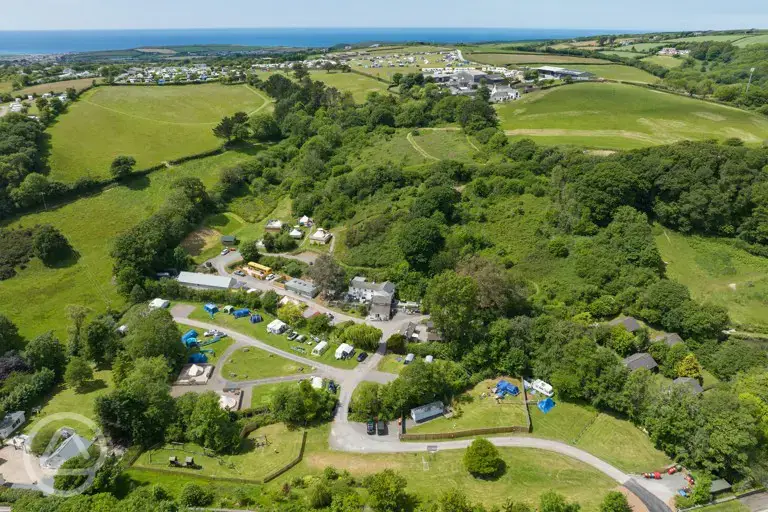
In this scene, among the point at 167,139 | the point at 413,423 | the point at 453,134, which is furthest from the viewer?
the point at 167,139

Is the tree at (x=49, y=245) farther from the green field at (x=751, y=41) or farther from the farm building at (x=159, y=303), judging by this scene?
the green field at (x=751, y=41)

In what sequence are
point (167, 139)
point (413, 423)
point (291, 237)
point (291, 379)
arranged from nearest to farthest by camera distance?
point (413, 423) → point (291, 379) → point (291, 237) → point (167, 139)

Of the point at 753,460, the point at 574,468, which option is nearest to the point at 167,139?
the point at 574,468

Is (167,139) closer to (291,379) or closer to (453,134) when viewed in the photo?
(453,134)

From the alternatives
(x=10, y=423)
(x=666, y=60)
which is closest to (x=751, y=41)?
(x=666, y=60)

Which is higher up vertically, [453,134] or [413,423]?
[453,134]

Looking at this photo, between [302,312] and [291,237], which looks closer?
[302,312]

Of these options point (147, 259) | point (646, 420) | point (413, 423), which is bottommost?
point (413, 423)
